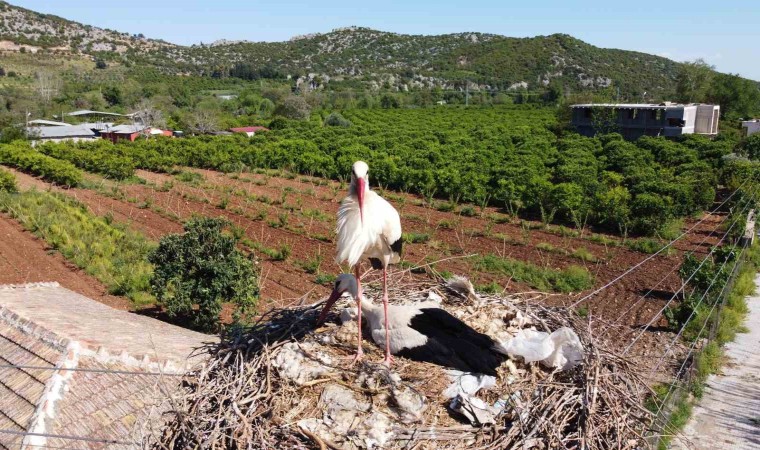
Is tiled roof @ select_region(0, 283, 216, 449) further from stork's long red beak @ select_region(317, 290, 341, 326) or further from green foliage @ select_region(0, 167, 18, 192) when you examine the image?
green foliage @ select_region(0, 167, 18, 192)

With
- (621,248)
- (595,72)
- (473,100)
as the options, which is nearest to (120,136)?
(621,248)

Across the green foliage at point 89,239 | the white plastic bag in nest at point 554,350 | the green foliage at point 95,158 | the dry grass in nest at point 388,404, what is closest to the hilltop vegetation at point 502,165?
the green foliage at point 95,158

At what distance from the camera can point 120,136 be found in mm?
46500

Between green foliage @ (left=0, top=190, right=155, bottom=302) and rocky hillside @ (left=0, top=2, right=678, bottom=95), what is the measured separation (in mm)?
109429

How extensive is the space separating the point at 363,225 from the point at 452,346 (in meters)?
1.18

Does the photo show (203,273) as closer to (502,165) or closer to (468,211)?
(468,211)

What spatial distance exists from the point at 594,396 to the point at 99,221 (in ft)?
67.9

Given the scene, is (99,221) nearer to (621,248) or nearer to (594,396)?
(621,248)

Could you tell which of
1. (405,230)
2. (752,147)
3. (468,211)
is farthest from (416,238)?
(752,147)

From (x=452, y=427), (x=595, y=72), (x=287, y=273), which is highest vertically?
(x=595, y=72)

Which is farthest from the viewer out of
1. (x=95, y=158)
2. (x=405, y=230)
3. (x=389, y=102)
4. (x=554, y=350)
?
(x=389, y=102)

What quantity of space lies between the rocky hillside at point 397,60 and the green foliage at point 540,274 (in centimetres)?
11116

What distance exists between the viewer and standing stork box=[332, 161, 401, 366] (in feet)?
15.0

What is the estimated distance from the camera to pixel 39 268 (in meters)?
16.7
